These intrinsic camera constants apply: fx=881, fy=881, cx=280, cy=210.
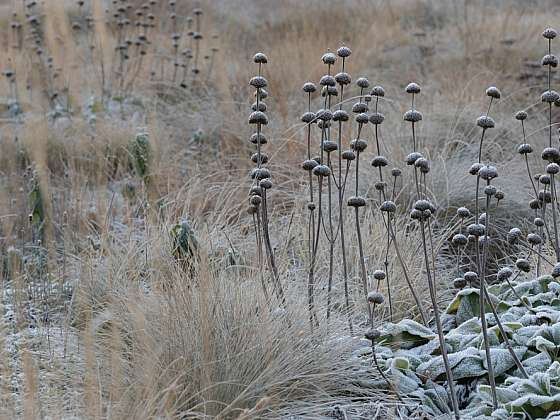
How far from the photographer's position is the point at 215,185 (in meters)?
4.75

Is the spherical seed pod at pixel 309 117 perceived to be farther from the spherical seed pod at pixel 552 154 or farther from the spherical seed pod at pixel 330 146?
the spherical seed pod at pixel 552 154

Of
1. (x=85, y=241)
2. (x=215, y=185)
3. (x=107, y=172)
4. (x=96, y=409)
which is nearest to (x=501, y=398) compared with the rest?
(x=96, y=409)

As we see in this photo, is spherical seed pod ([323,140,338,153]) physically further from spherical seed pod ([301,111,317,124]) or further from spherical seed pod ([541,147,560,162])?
spherical seed pod ([541,147,560,162])

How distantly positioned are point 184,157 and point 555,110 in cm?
289

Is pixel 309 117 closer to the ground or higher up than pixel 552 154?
higher up

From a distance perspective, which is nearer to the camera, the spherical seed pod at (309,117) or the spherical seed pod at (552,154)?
the spherical seed pod at (552,154)

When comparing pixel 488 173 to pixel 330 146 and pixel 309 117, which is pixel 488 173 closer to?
pixel 330 146

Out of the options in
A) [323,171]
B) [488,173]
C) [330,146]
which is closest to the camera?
[488,173]

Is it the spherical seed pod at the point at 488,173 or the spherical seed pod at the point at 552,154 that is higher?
the spherical seed pod at the point at 488,173

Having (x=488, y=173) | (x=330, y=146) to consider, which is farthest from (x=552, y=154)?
(x=330, y=146)

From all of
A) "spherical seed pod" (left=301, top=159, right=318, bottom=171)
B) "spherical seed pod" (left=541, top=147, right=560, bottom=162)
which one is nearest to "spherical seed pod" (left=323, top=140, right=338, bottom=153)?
"spherical seed pod" (left=301, top=159, right=318, bottom=171)

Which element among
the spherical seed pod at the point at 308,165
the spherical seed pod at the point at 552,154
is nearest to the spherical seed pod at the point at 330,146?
the spherical seed pod at the point at 308,165

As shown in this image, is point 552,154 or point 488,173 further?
point 552,154

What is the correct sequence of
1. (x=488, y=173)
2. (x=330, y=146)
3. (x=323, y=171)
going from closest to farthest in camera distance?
(x=488, y=173) < (x=323, y=171) < (x=330, y=146)
